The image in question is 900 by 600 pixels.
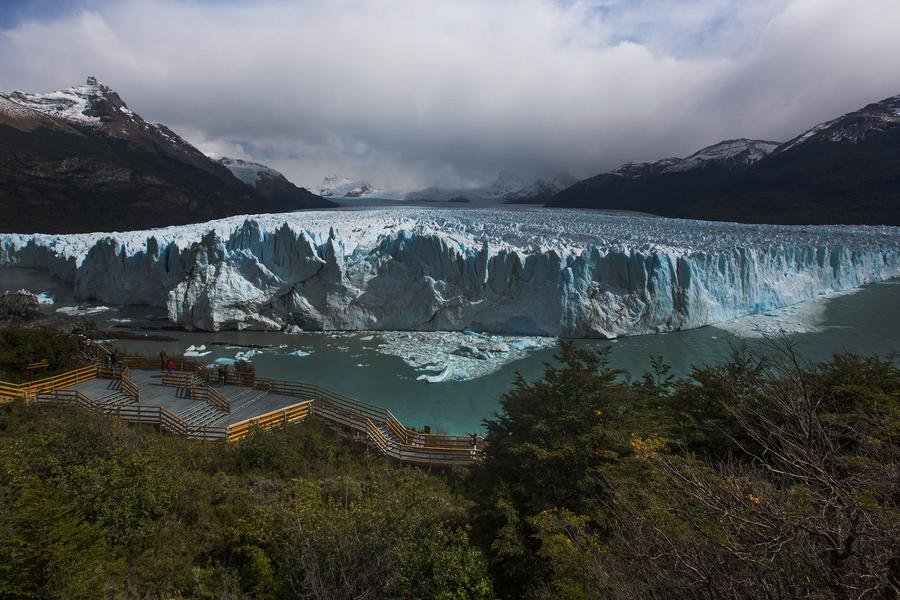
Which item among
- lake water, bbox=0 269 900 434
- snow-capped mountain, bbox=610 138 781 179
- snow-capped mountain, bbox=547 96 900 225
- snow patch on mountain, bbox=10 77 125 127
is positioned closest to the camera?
lake water, bbox=0 269 900 434

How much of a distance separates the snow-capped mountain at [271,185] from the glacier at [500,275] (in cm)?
4559

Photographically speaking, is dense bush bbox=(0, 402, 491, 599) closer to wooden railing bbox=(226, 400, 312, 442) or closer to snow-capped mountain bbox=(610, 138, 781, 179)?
wooden railing bbox=(226, 400, 312, 442)

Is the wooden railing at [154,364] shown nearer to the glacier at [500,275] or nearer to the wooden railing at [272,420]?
the wooden railing at [272,420]

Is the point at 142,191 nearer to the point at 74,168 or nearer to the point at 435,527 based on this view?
the point at 74,168

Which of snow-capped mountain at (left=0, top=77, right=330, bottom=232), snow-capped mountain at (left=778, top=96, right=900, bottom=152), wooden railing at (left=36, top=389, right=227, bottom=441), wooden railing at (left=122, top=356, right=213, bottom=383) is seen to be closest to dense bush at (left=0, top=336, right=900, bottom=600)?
wooden railing at (left=36, top=389, right=227, bottom=441)

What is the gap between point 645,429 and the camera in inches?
200

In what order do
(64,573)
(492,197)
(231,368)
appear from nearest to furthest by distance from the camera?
(64,573)
(231,368)
(492,197)

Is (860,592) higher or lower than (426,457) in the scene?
higher

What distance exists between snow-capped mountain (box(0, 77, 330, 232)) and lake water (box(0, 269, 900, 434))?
32.5 metres

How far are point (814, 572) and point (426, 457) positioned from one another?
21.4 feet

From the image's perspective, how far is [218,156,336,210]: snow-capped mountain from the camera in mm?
66125

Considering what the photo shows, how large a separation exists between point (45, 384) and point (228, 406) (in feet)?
13.3

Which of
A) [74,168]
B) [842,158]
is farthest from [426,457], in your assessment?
[74,168]

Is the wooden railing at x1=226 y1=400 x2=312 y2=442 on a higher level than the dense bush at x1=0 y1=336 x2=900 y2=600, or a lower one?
lower
